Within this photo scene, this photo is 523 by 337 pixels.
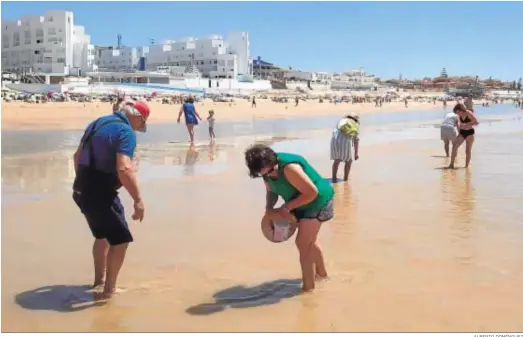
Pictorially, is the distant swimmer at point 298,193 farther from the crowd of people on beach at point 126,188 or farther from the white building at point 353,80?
the white building at point 353,80

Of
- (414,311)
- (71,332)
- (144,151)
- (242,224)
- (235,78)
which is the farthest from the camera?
(235,78)

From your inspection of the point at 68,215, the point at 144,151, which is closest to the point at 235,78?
the point at 144,151

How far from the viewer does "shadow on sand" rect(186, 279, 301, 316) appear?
409cm

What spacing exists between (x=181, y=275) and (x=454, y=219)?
10.9 feet

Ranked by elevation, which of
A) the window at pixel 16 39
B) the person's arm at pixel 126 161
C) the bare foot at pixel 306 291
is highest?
the window at pixel 16 39

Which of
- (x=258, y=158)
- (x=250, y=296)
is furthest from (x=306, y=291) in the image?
(x=258, y=158)

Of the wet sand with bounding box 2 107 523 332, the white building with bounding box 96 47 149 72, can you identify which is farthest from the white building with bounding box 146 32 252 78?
the wet sand with bounding box 2 107 523 332

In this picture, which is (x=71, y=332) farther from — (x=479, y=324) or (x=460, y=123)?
(x=460, y=123)

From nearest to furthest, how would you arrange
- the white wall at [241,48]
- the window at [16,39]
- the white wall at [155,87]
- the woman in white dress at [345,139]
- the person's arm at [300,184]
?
the person's arm at [300,184]
the woman in white dress at [345,139]
the white wall at [155,87]
the window at [16,39]
the white wall at [241,48]

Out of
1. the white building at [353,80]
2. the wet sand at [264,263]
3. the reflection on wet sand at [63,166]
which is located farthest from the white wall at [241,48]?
the wet sand at [264,263]

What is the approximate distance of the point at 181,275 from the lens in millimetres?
4773

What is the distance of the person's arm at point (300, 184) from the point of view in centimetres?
405

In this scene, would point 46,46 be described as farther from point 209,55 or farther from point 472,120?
point 472,120

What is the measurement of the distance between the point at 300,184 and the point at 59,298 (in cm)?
184
